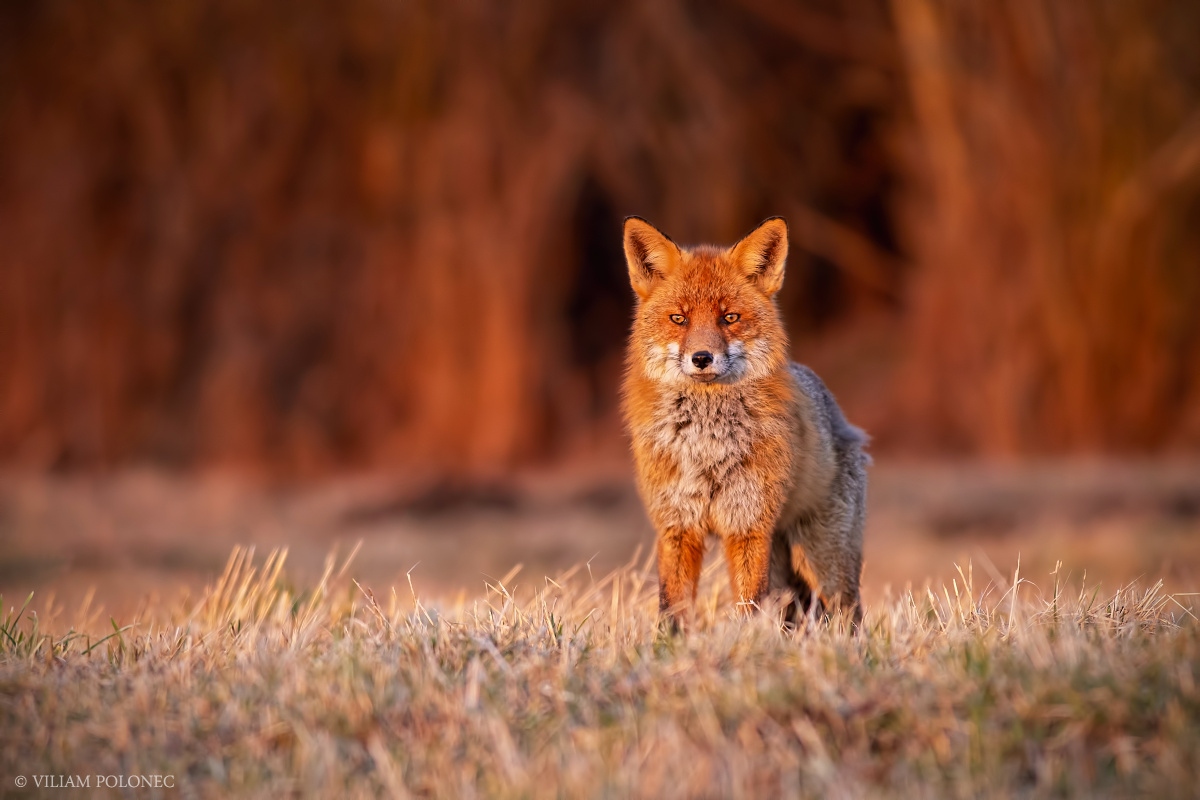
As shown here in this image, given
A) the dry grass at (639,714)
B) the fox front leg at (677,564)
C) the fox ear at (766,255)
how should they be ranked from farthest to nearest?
the fox ear at (766,255) → the fox front leg at (677,564) → the dry grass at (639,714)

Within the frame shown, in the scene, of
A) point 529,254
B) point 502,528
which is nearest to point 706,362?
point 502,528

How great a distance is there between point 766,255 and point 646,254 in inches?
18.1

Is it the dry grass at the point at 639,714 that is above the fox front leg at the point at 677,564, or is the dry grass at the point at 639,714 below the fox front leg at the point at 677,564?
below

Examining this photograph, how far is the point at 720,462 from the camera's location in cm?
466

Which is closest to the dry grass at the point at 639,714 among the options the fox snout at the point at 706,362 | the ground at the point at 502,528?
the fox snout at the point at 706,362

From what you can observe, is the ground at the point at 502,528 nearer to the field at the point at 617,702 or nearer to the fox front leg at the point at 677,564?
the fox front leg at the point at 677,564

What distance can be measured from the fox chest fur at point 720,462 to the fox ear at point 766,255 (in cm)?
46

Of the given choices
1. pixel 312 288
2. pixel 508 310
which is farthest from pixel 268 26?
pixel 508 310

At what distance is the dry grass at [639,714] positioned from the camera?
10.2 ft

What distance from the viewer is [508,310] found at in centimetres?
1475

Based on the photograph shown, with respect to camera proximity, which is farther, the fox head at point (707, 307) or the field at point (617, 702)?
the fox head at point (707, 307)

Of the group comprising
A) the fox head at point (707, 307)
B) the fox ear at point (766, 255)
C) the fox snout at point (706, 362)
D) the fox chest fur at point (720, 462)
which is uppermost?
the fox ear at point (766, 255)

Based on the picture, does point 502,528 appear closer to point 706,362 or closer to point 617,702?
point 706,362

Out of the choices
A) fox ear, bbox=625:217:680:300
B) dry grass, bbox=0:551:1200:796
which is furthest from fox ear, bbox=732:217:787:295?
dry grass, bbox=0:551:1200:796
